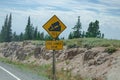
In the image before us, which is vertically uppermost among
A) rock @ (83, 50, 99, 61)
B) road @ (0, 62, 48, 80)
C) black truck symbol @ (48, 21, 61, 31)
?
black truck symbol @ (48, 21, 61, 31)

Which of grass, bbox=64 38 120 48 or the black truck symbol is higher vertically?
Answer: the black truck symbol

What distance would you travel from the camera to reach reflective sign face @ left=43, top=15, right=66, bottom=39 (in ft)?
79.8

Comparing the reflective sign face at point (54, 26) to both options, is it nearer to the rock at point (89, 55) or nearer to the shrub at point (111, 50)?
the shrub at point (111, 50)

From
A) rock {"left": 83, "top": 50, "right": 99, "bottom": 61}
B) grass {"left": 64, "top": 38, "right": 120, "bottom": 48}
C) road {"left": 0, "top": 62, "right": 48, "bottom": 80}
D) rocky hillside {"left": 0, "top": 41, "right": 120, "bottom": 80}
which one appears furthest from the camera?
grass {"left": 64, "top": 38, "right": 120, "bottom": 48}

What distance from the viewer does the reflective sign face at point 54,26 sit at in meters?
24.3

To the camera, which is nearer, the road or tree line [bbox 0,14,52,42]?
the road

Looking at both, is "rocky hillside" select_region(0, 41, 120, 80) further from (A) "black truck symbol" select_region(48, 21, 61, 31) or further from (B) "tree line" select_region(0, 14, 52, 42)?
(B) "tree line" select_region(0, 14, 52, 42)

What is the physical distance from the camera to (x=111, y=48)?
27609 mm

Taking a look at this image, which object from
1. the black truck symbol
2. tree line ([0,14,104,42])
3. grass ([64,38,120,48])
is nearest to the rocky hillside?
grass ([64,38,120,48])

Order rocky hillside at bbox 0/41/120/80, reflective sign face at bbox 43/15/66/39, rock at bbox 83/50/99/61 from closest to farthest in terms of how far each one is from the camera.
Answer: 1. rocky hillside at bbox 0/41/120/80
2. reflective sign face at bbox 43/15/66/39
3. rock at bbox 83/50/99/61

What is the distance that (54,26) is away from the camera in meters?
24.3

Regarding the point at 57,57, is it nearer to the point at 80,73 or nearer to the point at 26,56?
the point at 80,73

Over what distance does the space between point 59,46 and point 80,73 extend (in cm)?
421

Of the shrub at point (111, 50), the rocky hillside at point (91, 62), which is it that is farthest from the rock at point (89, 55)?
the shrub at point (111, 50)
